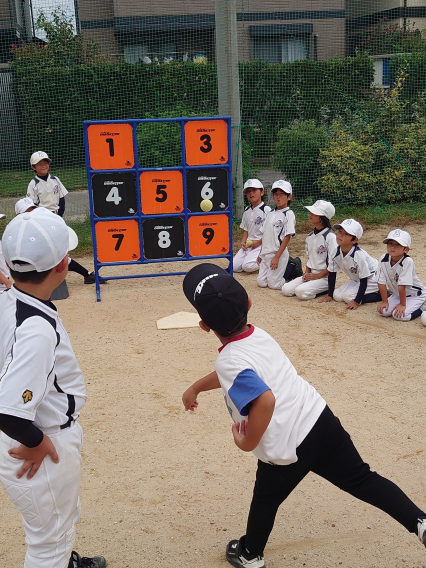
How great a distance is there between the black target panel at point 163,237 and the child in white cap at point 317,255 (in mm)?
1306

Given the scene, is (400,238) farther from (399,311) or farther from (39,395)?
(39,395)

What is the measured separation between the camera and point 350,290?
6.57 meters

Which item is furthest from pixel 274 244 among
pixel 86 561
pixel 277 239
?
pixel 86 561

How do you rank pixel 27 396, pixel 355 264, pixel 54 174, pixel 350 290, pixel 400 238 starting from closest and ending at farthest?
pixel 27 396 → pixel 400 238 → pixel 355 264 → pixel 350 290 → pixel 54 174

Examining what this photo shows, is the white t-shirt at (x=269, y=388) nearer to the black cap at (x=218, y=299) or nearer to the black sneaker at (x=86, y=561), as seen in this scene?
the black cap at (x=218, y=299)

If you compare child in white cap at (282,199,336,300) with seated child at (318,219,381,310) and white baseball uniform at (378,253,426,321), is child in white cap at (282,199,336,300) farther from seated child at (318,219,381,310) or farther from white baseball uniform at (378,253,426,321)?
white baseball uniform at (378,253,426,321)

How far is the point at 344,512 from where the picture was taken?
316 cm

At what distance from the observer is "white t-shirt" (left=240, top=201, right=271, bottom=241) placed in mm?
8102

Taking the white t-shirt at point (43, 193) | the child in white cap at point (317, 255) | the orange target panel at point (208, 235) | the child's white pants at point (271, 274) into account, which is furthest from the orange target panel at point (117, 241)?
the child in white cap at point (317, 255)

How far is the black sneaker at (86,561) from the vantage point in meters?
2.77

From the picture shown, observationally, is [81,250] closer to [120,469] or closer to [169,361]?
[169,361]

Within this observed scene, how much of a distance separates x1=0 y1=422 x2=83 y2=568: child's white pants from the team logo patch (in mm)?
251

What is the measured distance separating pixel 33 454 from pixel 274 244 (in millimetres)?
5587

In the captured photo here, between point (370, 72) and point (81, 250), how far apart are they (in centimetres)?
808
